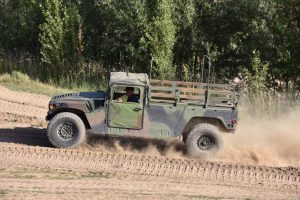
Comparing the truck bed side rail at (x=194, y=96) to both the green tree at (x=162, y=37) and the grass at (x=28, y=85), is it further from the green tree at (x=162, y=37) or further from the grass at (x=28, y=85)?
the green tree at (x=162, y=37)

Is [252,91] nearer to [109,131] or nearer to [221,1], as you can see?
[221,1]

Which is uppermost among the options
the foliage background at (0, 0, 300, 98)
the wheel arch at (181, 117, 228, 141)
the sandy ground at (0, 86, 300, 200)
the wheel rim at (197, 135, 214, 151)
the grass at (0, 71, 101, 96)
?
the foliage background at (0, 0, 300, 98)

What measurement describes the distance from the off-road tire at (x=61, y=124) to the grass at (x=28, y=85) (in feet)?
21.1

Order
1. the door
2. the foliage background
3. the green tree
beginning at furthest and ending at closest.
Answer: the green tree → the foliage background → the door

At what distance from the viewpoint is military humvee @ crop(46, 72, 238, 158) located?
12.0 metres

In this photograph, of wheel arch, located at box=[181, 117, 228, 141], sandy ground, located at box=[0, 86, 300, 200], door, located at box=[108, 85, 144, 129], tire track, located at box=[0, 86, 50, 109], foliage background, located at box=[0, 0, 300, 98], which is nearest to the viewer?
sandy ground, located at box=[0, 86, 300, 200]

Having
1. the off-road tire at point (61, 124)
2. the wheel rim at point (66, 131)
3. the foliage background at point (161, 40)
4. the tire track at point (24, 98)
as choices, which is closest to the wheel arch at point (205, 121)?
the off-road tire at point (61, 124)

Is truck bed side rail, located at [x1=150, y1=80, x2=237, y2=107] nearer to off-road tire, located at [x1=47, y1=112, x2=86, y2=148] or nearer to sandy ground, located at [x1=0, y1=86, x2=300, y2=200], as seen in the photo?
sandy ground, located at [x1=0, y1=86, x2=300, y2=200]

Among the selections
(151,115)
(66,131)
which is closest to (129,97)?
(151,115)

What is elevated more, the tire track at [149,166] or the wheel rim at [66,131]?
the wheel rim at [66,131]

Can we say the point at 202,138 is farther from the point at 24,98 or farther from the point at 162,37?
the point at 162,37

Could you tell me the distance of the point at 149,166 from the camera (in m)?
11.5

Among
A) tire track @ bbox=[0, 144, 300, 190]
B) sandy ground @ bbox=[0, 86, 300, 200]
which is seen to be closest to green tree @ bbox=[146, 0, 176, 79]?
sandy ground @ bbox=[0, 86, 300, 200]

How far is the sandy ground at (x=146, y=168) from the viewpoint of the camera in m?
10.0
